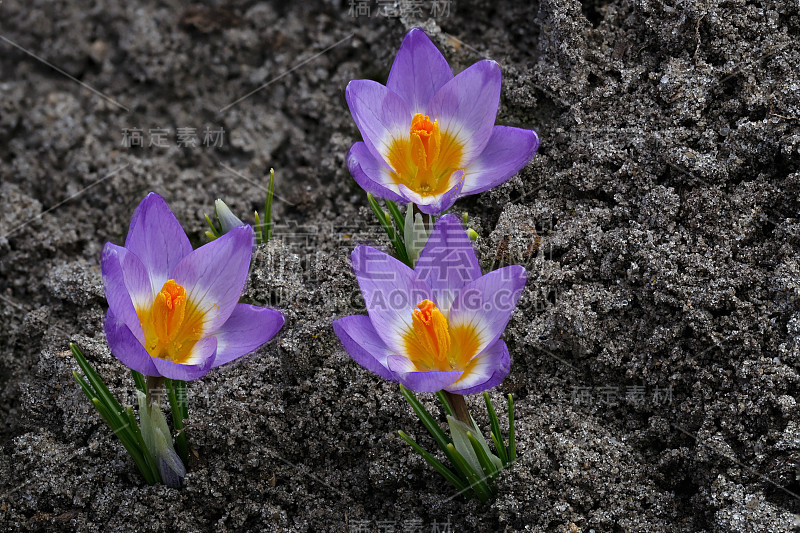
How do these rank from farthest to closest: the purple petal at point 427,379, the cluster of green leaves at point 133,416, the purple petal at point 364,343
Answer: the cluster of green leaves at point 133,416 → the purple petal at point 364,343 → the purple petal at point 427,379

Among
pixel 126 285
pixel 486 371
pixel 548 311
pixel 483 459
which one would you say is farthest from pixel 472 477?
pixel 126 285

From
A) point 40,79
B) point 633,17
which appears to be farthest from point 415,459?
point 40,79

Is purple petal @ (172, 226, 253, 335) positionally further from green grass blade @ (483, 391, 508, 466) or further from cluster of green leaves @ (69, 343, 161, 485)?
green grass blade @ (483, 391, 508, 466)

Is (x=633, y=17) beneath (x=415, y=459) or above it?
above

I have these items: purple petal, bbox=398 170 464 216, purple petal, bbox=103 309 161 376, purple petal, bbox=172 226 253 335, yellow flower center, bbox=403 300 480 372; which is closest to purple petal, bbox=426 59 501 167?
purple petal, bbox=398 170 464 216

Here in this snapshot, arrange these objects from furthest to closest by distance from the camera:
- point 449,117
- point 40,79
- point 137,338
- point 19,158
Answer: point 40,79
point 19,158
point 449,117
point 137,338

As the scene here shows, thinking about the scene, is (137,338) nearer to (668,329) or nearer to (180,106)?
(668,329)

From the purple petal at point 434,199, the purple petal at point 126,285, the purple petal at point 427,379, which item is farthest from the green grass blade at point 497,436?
the purple petal at point 126,285

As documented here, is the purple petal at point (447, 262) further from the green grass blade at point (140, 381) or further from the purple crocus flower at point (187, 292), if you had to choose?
the green grass blade at point (140, 381)
